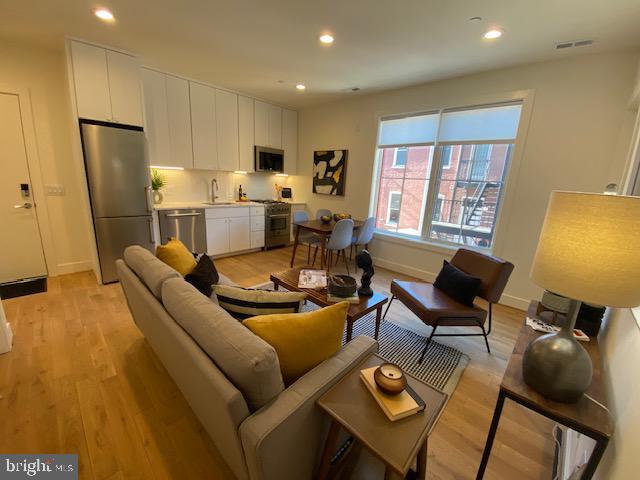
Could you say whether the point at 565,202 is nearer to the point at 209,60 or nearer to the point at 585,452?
the point at 585,452

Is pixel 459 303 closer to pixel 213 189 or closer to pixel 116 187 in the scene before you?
pixel 116 187

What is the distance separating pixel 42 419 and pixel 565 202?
9.03ft

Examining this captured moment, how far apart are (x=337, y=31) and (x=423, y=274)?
3.18m

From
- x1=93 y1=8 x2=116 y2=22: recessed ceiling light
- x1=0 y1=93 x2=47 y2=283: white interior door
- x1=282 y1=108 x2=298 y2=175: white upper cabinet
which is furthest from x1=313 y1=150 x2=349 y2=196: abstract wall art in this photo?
x1=0 y1=93 x2=47 y2=283: white interior door

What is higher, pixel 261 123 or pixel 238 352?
pixel 261 123

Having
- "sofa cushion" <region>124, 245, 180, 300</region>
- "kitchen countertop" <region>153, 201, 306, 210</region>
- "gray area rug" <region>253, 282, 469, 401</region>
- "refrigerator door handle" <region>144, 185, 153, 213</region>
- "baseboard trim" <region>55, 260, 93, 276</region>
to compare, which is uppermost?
"refrigerator door handle" <region>144, 185, 153, 213</region>

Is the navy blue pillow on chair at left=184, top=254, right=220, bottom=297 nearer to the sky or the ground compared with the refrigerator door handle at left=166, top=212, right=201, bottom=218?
nearer to the ground

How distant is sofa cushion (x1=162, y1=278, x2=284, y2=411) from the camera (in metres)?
0.90

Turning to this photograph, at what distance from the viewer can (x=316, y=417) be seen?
3.42 feet

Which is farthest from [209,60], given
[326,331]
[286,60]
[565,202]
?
[565,202]

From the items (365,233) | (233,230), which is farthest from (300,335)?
(233,230)

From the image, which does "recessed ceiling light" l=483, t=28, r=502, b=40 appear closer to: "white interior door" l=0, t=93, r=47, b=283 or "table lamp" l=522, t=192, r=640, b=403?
"table lamp" l=522, t=192, r=640, b=403

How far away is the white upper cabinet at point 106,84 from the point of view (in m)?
2.80

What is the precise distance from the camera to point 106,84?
9.73 ft
